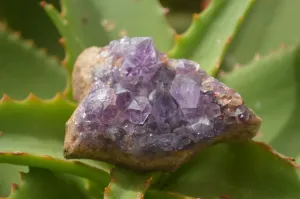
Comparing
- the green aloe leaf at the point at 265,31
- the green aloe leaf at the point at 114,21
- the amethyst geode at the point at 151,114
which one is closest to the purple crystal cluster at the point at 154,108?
the amethyst geode at the point at 151,114

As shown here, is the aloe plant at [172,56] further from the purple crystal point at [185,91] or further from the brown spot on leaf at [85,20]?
the purple crystal point at [185,91]

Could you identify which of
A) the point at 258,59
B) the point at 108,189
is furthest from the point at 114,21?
the point at 108,189

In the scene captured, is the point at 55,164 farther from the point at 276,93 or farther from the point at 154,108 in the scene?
the point at 276,93

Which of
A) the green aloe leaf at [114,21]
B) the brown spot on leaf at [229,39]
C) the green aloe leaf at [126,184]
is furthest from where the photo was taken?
the green aloe leaf at [114,21]

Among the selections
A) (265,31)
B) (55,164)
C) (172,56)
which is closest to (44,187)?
(55,164)

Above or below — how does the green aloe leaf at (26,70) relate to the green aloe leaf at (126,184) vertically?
above

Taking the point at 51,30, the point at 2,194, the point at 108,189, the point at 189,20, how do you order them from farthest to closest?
the point at 189,20 < the point at 51,30 < the point at 2,194 < the point at 108,189

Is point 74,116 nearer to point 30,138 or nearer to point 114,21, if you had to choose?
point 30,138

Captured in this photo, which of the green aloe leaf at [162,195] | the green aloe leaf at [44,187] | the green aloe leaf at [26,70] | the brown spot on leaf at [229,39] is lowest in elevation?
the green aloe leaf at [44,187]
